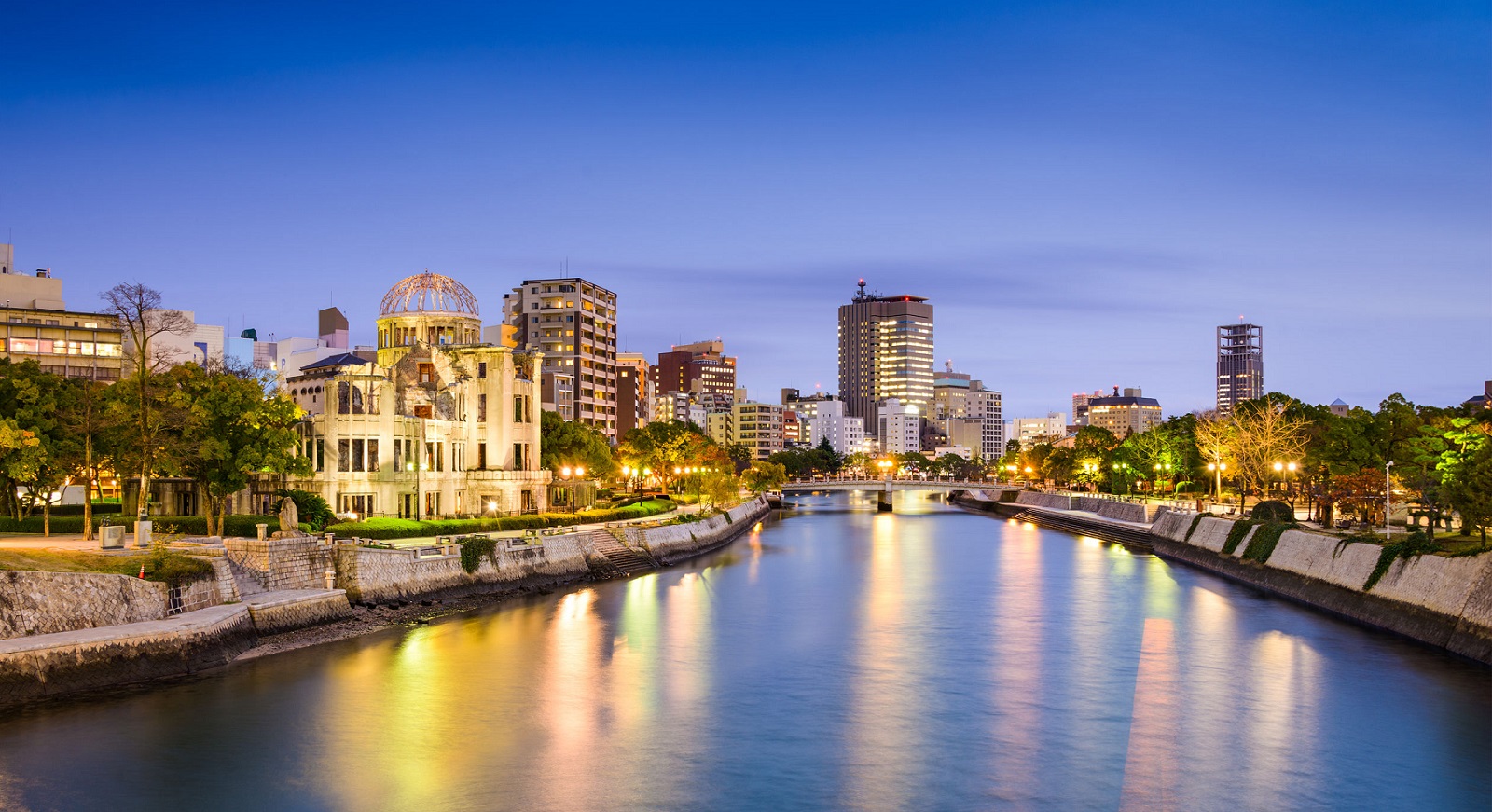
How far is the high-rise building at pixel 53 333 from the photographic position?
312 ft

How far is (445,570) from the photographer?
51.4 m

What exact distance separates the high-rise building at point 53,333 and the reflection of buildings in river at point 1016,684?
81.1 metres

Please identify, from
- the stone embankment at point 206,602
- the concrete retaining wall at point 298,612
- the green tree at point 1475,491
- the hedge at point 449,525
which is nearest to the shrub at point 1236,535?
the green tree at point 1475,491

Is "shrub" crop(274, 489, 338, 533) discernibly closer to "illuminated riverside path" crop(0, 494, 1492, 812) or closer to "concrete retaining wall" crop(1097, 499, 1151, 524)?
Answer: "illuminated riverside path" crop(0, 494, 1492, 812)

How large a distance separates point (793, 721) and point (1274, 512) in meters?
45.0

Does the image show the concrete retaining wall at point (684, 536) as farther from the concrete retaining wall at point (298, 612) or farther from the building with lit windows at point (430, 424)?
the concrete retaining wall at point (298, 612)

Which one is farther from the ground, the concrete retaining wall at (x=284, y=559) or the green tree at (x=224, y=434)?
the green tree at (x=224, y=434)

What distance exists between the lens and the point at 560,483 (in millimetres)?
82938

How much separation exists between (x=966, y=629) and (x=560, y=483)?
4174cm

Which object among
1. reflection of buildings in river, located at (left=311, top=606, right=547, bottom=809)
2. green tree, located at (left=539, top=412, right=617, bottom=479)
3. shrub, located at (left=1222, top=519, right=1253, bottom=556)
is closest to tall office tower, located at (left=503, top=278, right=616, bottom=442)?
green tree, located at (left=539, top=412, right=617, bottom=479)

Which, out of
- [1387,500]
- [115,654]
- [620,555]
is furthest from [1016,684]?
[620,555]

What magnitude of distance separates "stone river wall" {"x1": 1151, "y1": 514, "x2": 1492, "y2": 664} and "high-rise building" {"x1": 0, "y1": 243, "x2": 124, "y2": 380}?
94.1m

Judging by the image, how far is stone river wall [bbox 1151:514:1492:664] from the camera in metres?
38.5

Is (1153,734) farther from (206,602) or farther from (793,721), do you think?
(206,602)
